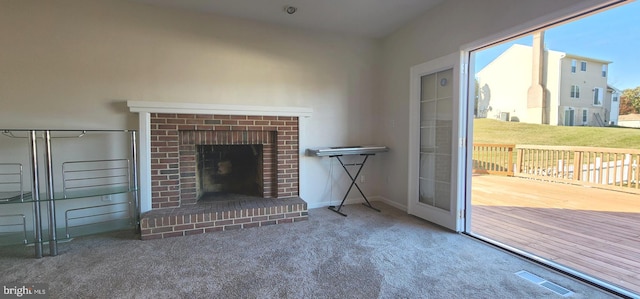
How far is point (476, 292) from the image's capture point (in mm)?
1804

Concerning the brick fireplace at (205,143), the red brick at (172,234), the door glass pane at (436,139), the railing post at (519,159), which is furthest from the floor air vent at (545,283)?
the railing post at (519,159)

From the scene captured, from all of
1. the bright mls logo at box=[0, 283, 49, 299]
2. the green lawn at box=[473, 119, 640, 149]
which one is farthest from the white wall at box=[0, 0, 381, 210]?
the green lawn at box=[473, 119, 640, 149]

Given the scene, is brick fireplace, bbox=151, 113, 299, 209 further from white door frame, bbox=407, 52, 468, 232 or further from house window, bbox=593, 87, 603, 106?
house window, bbox=593, 87, 603, 106

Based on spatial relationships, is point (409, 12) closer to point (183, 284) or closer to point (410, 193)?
point (410, 193)

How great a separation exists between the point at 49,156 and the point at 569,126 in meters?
9.70

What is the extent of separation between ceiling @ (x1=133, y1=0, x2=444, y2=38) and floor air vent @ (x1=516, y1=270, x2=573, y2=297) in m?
2.72

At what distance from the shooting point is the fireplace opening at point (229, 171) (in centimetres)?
365

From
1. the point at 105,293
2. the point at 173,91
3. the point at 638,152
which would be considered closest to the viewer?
the point at 105,293

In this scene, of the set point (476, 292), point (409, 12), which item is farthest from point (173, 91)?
point (476, 292)

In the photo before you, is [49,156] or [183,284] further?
[49,156]

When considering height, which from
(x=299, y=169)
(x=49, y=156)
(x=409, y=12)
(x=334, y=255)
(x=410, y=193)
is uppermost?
(x=409, y=12)

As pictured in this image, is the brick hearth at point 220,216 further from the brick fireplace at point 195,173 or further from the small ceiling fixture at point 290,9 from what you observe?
the small ceiling fixture at point 290,9

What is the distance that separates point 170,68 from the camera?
3.12 m

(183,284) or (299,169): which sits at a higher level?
(299,169)
